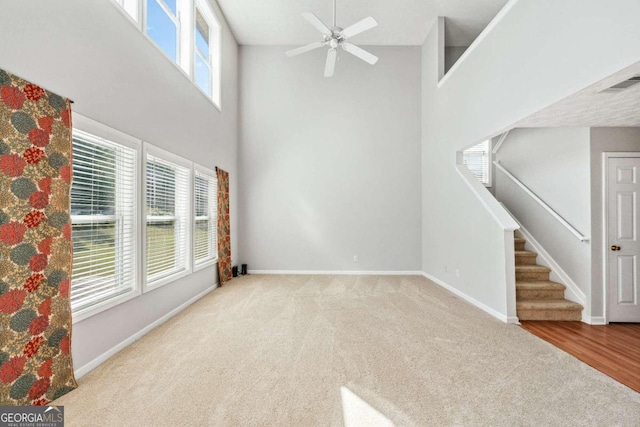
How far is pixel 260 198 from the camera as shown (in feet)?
20.7

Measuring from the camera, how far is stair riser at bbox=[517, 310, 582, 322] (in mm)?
3580

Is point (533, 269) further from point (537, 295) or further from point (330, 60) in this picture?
point (330, 60)

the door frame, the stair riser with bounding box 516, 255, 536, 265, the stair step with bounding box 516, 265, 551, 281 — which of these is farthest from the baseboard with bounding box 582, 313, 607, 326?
the stair riser with bounding box 516, 255, 536, 265

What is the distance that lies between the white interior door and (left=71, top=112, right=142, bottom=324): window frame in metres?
5.44

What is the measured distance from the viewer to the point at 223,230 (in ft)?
17.3

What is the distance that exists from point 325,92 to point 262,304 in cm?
460

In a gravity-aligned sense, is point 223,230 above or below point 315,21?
below

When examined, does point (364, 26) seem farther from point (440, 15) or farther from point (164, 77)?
point (440, 15)

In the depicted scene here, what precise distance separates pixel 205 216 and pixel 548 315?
16.6ft

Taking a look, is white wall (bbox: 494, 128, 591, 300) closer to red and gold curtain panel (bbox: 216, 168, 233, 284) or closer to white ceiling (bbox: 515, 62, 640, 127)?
white ceiling (bbox: 515, 62, 640, 127)

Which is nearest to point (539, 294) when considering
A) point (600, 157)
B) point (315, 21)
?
point (600, 157)

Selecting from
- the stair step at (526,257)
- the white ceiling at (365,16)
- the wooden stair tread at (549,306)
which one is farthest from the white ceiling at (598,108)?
the white ceiling at (365,16)

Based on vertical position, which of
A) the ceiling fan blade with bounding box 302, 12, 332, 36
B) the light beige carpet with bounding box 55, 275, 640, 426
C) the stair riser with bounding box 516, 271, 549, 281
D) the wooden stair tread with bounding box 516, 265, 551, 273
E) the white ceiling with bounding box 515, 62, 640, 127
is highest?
the ceiling fan blade with bounding box 302, 12, 332, 36

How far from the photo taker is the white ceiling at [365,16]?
5.07m
